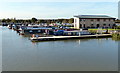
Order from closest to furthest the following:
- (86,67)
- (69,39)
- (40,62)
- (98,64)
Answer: (86,67), (98,64), (40,62), (69,39)

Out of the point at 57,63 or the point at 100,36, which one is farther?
the point at 100,36

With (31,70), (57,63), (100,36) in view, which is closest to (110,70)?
(57,63)

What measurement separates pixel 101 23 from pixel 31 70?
15.7m

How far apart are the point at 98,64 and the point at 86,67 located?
546 mm

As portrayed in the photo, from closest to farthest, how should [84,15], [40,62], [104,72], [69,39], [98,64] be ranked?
[104,72] → [98,64] → [40,62] → [69,39] → [84,15]

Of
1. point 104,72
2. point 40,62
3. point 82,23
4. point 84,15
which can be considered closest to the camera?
point 104,72

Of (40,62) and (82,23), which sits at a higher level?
(82,23)

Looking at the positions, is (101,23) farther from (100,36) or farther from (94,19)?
(100,36)

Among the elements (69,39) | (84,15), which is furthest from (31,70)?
(84,15)

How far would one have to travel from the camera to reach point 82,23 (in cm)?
1888

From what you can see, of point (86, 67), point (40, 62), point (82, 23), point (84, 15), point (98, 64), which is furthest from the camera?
point (84, 15)

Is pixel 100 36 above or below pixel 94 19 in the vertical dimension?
below

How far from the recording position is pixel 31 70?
473cm

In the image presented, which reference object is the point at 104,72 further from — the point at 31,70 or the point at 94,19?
the point at 94,19
